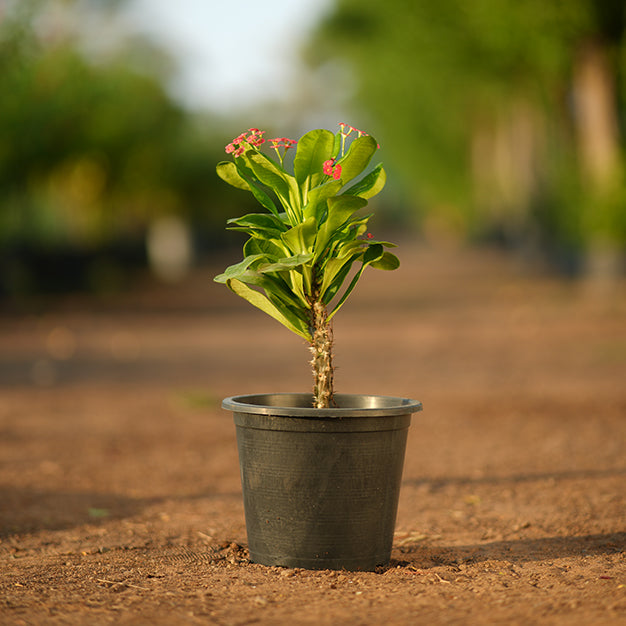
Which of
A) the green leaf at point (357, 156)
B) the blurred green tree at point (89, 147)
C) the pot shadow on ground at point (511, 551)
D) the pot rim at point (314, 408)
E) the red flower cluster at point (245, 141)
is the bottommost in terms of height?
the pot shadow on ground at point (511, 551)

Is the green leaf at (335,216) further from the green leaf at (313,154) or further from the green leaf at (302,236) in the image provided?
the green leaf at (313,154)

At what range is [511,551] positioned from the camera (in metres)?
3.97

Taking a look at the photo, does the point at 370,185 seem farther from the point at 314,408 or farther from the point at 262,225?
the point at 314,408

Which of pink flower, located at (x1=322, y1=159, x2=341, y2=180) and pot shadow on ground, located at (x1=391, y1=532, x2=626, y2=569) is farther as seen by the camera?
pot shadow on ground, located at (x1=391, y1=532, x2=626, y2=569)

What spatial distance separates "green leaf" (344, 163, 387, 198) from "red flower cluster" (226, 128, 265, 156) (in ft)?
1.39

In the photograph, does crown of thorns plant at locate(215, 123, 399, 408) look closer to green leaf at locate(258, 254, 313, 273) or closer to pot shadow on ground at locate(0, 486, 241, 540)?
green leaf at locate(258, 254, 313, 273)

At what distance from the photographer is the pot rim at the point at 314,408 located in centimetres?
342

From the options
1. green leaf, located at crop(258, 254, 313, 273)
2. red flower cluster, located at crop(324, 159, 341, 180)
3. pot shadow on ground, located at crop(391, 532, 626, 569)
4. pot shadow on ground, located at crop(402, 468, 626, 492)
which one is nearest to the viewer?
green leaf, located at crop(258, 254, 313, 273)

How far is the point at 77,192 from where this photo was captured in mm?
28609

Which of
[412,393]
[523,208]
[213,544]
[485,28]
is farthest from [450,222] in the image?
[213,544]

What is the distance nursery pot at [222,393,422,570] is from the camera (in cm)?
345

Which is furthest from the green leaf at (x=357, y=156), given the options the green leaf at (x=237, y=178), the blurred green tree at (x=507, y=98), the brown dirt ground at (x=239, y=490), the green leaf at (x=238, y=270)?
the blurred green tree at (x=507, y=98)

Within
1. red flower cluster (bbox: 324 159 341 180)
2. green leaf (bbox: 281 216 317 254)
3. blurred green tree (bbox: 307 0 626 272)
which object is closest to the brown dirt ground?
green leaf (bbox: 281 216 317 254)

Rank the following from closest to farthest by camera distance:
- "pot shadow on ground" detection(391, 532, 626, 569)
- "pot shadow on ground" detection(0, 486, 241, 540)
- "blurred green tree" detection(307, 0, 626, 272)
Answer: "pot shadow on ground" detection(391, 532, 626, 569) → "pot shadow on ground" detection(0, 486, 241, 540) → "blurred green tree" detection(307, 0, 626, 272)
